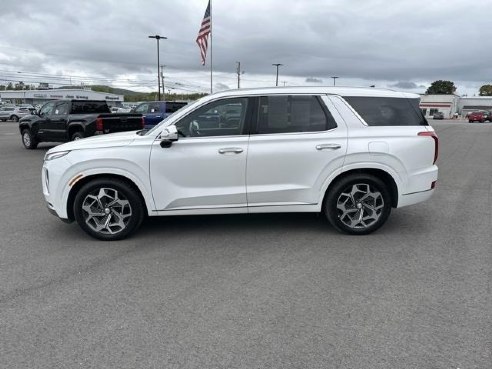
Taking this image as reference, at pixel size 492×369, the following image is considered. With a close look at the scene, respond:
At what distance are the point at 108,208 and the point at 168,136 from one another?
3.84ft

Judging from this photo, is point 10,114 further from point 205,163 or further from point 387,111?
point 387,111

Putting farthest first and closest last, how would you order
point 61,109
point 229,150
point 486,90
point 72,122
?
point 486,90 → point 61,109 → point 72,122 → point 229,150

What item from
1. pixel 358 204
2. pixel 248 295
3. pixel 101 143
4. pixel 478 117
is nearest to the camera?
pixel 248 295

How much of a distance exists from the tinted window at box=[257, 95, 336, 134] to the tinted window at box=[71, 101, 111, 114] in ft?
36.6

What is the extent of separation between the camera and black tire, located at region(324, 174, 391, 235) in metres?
5.33

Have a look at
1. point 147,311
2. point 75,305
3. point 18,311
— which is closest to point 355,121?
point 147,311

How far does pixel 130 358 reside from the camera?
2877mm

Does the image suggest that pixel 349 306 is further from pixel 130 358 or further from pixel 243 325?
pixel 130 358

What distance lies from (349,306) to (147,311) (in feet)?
5.50

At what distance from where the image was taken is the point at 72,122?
14.1 m

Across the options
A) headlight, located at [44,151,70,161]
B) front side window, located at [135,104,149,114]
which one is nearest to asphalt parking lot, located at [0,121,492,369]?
headlight, located at [44,151,70,161]

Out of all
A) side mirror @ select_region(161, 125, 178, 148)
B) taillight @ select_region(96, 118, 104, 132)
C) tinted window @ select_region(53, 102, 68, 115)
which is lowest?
taillight @ select_region(96, 118, 104, 132)

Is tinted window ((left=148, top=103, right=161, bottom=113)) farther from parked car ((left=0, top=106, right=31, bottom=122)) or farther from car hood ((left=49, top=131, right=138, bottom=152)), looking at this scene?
parked car ((left=0, top=106, right=31, bottom=122))

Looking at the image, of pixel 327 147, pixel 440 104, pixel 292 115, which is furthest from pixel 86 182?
pixel 440 104
